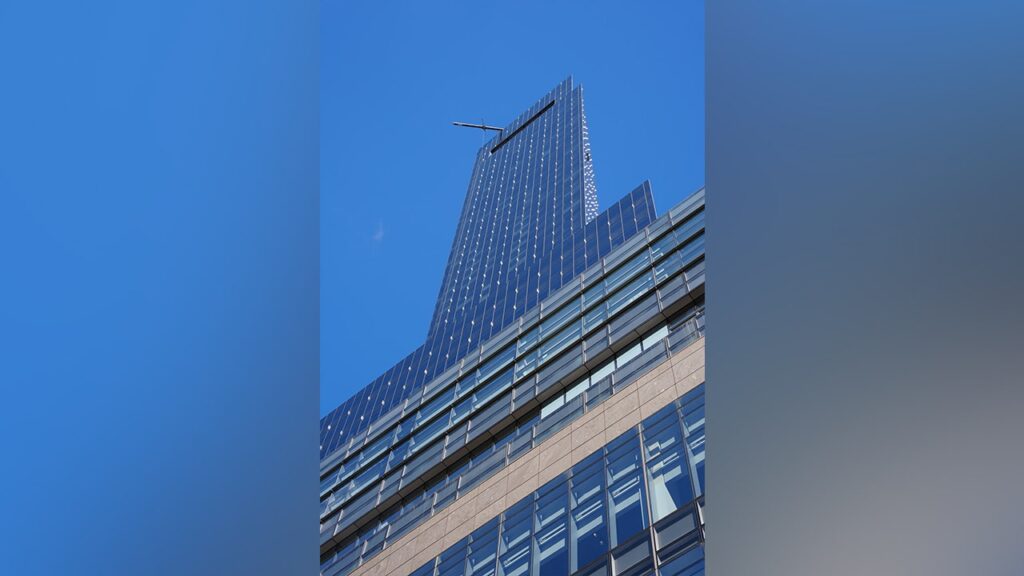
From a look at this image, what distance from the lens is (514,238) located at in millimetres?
104562

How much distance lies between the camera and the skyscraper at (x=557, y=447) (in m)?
18.2

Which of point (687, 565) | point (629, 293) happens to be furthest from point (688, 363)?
point (629, 293)

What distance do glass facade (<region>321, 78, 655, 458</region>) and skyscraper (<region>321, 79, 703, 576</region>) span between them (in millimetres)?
3905

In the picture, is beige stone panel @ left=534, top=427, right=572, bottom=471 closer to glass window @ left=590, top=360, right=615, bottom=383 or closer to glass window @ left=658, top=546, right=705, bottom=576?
glass window @ left=590, top=360, right=615, bottom=383

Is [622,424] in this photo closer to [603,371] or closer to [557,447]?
[557,447]

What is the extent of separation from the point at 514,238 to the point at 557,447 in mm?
79636

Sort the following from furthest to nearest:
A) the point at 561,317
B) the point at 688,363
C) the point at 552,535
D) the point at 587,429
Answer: the point at 561,317 < the point at 587,429 < the point at 688,363 < the point at 552,535

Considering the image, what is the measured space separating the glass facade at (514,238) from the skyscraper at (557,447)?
12.8 feet

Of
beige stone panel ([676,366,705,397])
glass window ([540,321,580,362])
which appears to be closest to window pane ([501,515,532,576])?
beige stone panel ([676,366,705,397])
